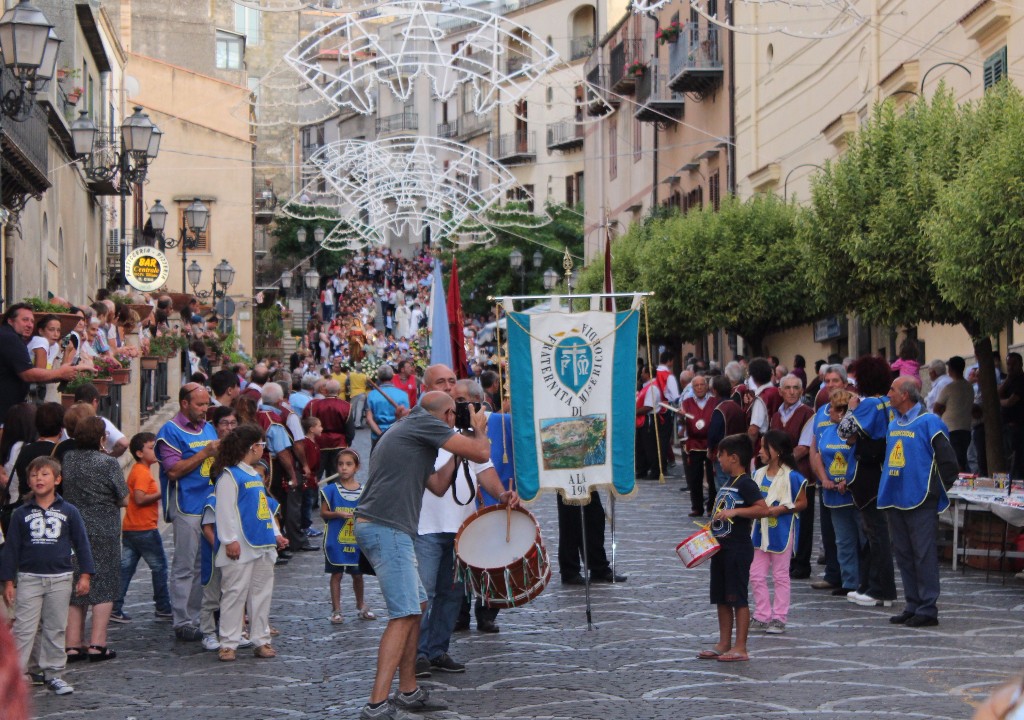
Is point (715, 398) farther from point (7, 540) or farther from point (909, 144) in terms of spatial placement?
point (7, 540)

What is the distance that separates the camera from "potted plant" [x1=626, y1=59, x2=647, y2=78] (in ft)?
140

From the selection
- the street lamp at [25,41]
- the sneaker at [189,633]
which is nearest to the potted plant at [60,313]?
the street lamp at [25,41]

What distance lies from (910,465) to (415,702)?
4394mm

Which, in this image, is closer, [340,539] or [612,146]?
[340,539]

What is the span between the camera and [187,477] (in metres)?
11.1

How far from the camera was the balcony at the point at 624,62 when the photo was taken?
45375 mm

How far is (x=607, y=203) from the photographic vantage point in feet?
175

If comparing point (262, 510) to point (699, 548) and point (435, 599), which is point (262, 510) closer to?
point (435, 599)

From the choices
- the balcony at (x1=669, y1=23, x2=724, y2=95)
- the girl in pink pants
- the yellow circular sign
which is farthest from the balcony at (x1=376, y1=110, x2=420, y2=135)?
the girl in pink pants

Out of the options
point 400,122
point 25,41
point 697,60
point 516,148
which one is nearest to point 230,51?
point 516,148

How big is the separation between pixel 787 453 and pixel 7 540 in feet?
17.1

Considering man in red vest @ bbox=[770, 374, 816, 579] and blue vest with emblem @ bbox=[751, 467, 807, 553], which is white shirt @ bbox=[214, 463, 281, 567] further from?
man in red vest @ bbox=[770, 374, 816, 579]

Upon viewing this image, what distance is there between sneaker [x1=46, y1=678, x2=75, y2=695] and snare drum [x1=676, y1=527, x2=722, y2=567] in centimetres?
367

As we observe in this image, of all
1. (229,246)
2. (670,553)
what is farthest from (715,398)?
(229,246)
